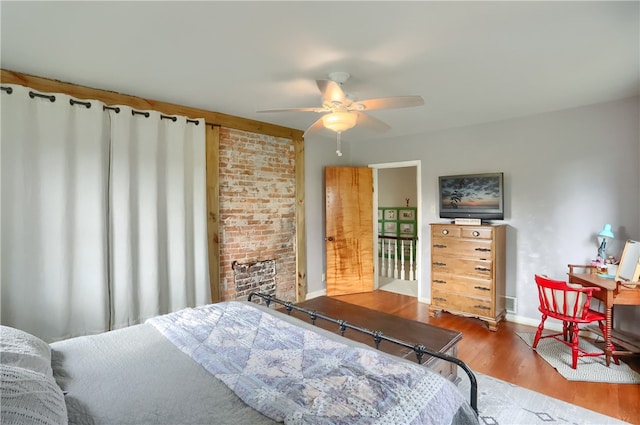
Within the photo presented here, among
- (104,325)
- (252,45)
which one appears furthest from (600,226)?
(104,325)

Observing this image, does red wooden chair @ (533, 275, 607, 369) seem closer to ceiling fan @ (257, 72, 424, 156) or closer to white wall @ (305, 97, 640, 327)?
white wall @ (305, 97, 640, 327)

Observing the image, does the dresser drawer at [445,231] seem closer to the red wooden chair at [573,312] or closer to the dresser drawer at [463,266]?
the dresser drawer at [463,266]

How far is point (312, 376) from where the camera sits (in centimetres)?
128

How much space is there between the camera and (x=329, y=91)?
2100mm

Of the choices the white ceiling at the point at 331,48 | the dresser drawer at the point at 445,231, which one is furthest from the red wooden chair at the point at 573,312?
the white ceiling at the point at 331,48

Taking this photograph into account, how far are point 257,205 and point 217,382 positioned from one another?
278 cm

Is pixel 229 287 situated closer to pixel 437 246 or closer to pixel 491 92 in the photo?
pixel 437 246

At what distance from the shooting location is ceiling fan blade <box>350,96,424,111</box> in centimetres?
210

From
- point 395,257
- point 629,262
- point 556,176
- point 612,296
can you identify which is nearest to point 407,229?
point 395,257

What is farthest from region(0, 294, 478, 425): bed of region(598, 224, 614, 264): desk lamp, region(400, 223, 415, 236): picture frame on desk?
region(400, 223, 415, 236): picture frame on desk

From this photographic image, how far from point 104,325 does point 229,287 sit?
126 cm

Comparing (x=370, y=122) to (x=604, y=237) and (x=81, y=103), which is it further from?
(x=604, y=237)

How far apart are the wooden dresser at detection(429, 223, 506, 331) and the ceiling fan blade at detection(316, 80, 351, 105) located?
2.33 m

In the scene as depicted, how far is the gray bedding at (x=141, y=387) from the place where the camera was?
107 centimetres
